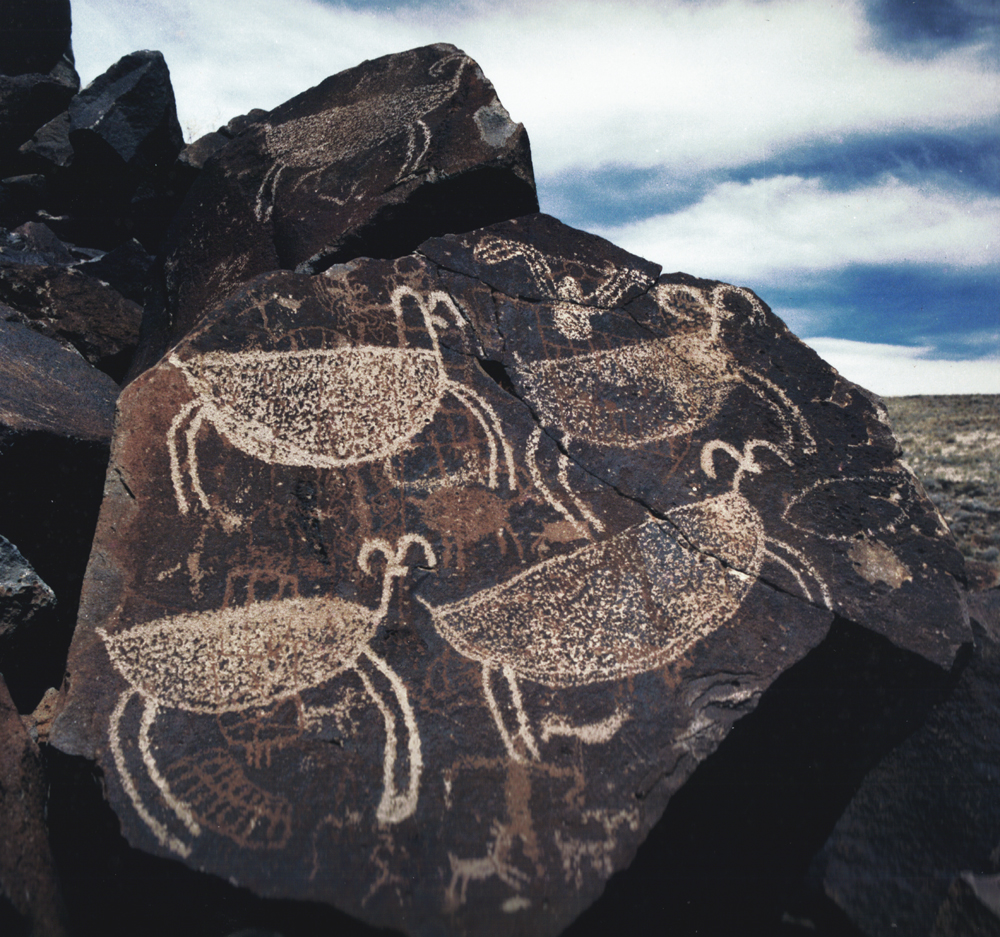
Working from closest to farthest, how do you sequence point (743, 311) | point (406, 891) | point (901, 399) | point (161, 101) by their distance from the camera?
point (406, 891), point (743, 311), point (161, 101), point (901, 399)

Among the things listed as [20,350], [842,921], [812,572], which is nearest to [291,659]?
[812,572]

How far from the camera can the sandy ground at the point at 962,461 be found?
396cm

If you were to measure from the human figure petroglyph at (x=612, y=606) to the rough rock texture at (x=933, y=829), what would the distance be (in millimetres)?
720

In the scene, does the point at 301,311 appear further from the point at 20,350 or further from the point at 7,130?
the point at 7,130

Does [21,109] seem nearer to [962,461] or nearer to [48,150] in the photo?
[48,150]

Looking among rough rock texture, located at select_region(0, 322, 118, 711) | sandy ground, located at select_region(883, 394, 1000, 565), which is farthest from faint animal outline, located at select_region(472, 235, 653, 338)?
sandy ground, located at select_region(883, 394, 1000, 565)

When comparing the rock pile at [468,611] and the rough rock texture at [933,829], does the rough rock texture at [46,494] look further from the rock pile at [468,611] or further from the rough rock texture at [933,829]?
the rough rock texture at [933,829]

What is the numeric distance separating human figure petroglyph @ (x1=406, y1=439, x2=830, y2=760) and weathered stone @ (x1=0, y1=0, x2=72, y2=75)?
4.64m

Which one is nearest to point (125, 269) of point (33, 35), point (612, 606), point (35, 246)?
point (35, 246)

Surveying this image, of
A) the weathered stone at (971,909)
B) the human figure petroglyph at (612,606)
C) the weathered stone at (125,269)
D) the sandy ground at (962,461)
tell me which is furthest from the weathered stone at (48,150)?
the weathered stone at (971,909)

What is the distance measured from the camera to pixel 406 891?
1365 millimetres

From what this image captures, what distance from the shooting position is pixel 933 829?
1.95 m

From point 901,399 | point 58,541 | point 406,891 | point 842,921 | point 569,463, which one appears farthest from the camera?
point 901,399

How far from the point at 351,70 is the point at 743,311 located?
7.49 feet
